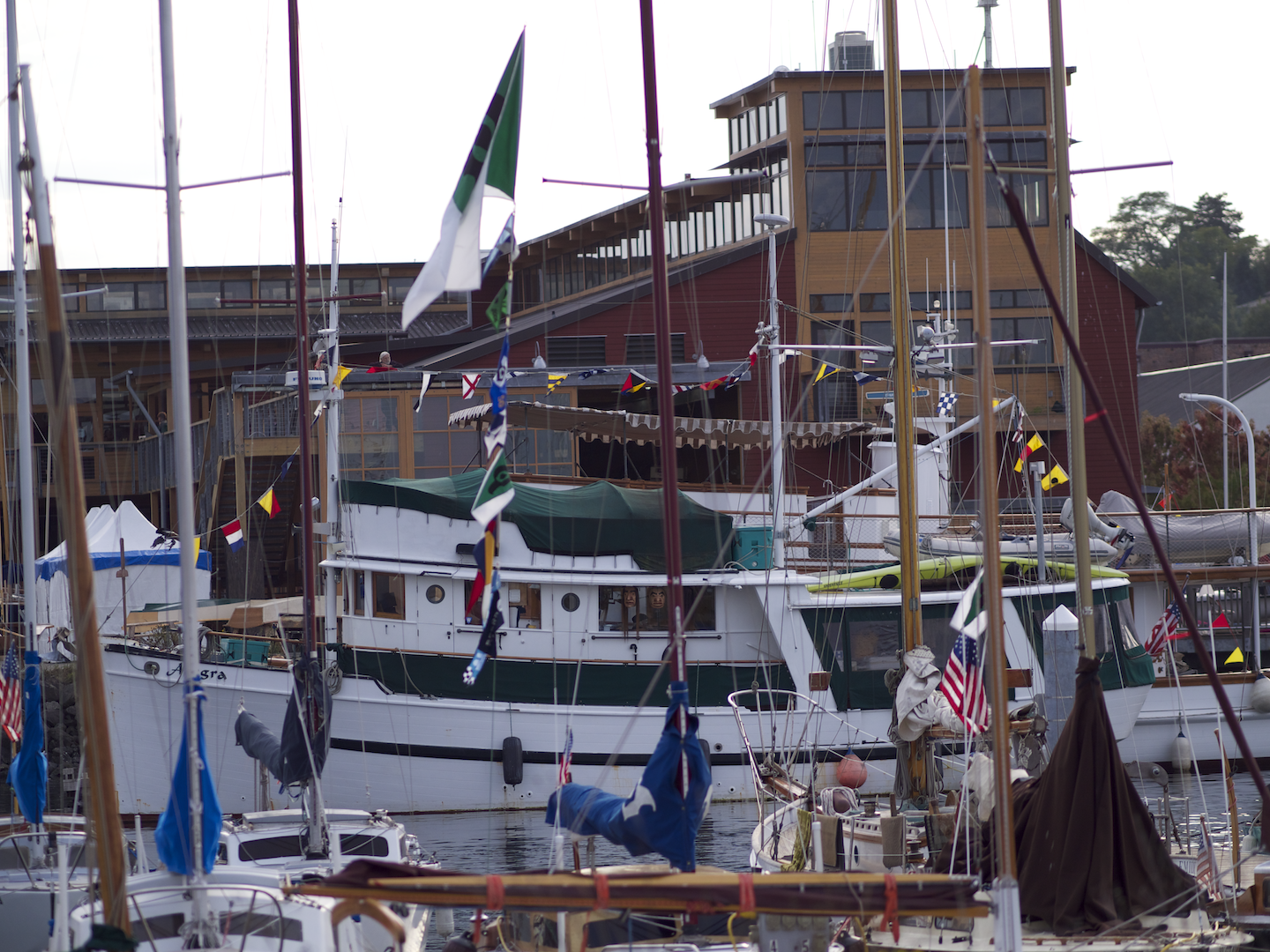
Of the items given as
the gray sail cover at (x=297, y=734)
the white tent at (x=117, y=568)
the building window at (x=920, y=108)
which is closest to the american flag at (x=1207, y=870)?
the gray sail cover at (x=297, y=734)

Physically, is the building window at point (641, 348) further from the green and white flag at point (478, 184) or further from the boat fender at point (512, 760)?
the green and white flag at point (478, 184)

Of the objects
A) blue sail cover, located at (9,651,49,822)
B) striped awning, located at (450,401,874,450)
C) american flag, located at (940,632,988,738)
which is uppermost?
striped awning, located at (450,401,874,450)

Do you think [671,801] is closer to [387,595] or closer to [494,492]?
[494,492]

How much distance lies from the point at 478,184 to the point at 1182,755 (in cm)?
1772

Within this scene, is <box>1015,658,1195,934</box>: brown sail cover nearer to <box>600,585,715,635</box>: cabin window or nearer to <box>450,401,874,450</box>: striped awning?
<box>600,585,715,635</box>: cabin window

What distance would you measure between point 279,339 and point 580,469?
11.0 metres

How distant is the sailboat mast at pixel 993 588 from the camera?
28.1 feet

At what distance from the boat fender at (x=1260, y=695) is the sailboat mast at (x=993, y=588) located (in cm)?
1598

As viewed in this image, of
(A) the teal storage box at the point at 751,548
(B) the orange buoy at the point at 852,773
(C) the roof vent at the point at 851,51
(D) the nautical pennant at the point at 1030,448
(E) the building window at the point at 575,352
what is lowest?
(B) the orange buoy at the point at 852,773

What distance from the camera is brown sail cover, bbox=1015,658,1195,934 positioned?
10.0m

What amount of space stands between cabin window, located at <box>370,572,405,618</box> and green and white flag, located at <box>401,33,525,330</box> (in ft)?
41.7

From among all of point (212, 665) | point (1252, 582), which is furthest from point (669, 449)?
point (1252, 582)

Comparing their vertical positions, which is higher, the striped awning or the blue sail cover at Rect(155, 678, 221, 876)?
the striped awning

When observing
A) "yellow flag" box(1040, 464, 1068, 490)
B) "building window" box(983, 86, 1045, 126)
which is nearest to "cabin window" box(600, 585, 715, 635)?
"yellow flag" box(1040, 464, 1068, 490)
